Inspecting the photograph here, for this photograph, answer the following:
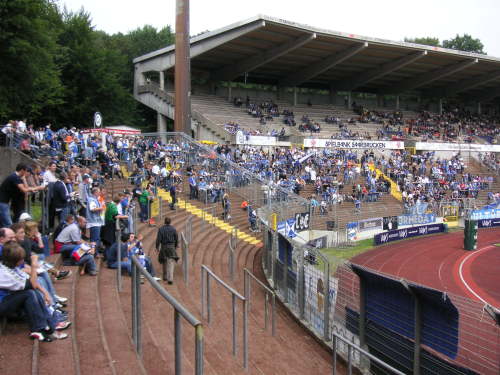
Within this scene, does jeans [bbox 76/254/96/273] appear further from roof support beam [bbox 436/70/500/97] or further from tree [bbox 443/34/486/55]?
tree [bbox 443/34/486/55]

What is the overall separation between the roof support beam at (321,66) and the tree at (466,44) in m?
55.6

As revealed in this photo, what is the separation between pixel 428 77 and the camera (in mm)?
51281

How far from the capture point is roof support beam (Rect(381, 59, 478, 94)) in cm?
4839

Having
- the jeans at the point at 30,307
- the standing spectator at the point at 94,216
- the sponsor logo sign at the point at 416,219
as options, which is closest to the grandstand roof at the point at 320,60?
the sponsor logo sign at the point at 416,219

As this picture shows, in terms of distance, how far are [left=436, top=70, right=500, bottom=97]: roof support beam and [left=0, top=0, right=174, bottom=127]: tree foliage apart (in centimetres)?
3673

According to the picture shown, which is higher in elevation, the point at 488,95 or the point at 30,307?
the point at 488,95

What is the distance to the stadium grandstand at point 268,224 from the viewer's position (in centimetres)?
550

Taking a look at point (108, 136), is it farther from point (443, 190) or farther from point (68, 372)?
point (443, 190)

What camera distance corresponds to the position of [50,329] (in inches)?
203

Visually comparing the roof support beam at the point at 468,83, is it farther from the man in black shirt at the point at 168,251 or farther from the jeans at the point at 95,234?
the jeans at the point at 95,234

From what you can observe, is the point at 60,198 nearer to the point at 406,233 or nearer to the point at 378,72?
the point at 406,233

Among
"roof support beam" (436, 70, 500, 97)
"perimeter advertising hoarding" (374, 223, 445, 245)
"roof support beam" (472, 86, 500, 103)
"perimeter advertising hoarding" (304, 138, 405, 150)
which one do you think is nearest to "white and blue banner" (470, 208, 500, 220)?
"perimeter advertising hoarding" (374, 223, 445, 245)

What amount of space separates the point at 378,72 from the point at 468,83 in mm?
14904

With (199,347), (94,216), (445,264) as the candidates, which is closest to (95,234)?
(94,216)
